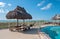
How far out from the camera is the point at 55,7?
2600cm

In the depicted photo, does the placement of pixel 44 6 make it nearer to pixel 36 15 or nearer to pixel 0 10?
pixel 36 15

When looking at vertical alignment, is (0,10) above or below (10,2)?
below

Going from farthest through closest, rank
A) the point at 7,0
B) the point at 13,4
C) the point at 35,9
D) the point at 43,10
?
the point at 43,10 < the point at 35,9 < the point at 13,4 < the point at 7,0

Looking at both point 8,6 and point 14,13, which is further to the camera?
point 8,6

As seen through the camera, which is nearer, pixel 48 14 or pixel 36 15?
pixel 36 15

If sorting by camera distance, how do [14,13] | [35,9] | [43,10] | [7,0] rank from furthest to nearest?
[43,10] → [35,9] → [7,0] → [14,13]

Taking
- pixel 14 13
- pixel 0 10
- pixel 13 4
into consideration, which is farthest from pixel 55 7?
pixel 14 13

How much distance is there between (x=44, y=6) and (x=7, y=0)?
12.4m

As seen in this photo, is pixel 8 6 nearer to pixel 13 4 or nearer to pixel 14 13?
pixel 13 4

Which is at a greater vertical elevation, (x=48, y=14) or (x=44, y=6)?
(x=44, y=6)

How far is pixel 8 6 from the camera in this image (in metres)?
19.6

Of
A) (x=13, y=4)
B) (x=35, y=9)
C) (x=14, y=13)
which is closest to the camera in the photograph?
(x=14, y=13)

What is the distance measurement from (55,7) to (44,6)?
2.89 metres

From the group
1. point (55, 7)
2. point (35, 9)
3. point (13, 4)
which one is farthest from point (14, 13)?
point (55, 7)
